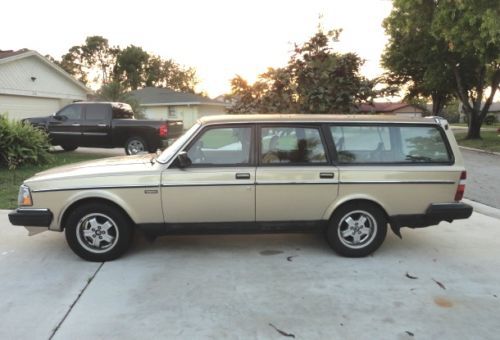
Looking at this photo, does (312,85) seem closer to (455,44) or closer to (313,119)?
(313,119)

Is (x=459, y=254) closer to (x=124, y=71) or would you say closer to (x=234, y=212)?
(x=234, y=212)

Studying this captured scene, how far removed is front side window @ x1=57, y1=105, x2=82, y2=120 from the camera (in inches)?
547

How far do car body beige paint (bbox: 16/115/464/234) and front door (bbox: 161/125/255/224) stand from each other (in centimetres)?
1

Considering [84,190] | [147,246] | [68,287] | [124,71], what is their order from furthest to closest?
1. [124,71]
2. [147,246]
3. [84,190]
4. [68,287]

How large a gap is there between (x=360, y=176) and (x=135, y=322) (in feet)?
9.10

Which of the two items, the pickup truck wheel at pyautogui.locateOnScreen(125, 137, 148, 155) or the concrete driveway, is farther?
the pickup truck wheel at pyautogui.locateOnScreen(125, 137, 148, 155)

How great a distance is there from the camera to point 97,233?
4703 millimetres

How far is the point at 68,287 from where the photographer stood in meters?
4.08

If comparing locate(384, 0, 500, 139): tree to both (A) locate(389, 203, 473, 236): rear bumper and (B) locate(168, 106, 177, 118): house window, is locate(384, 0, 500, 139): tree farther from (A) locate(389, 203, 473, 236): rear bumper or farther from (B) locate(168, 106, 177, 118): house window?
(B) locate(168, 106, 177, 118): house window

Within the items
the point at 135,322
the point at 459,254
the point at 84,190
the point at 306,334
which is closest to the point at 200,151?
the point at 84,190

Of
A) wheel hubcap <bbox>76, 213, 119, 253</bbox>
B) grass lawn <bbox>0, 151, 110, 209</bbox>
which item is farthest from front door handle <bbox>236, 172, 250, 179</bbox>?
grass lawn <bbox>0, 151, 110, 209</bbox>

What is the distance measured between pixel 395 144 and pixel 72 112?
11823 mm

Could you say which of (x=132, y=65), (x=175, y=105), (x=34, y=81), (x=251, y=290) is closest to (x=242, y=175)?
(x=251, y=290)

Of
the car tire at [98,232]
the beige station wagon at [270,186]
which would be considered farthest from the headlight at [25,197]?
the car tire at [98,232]
